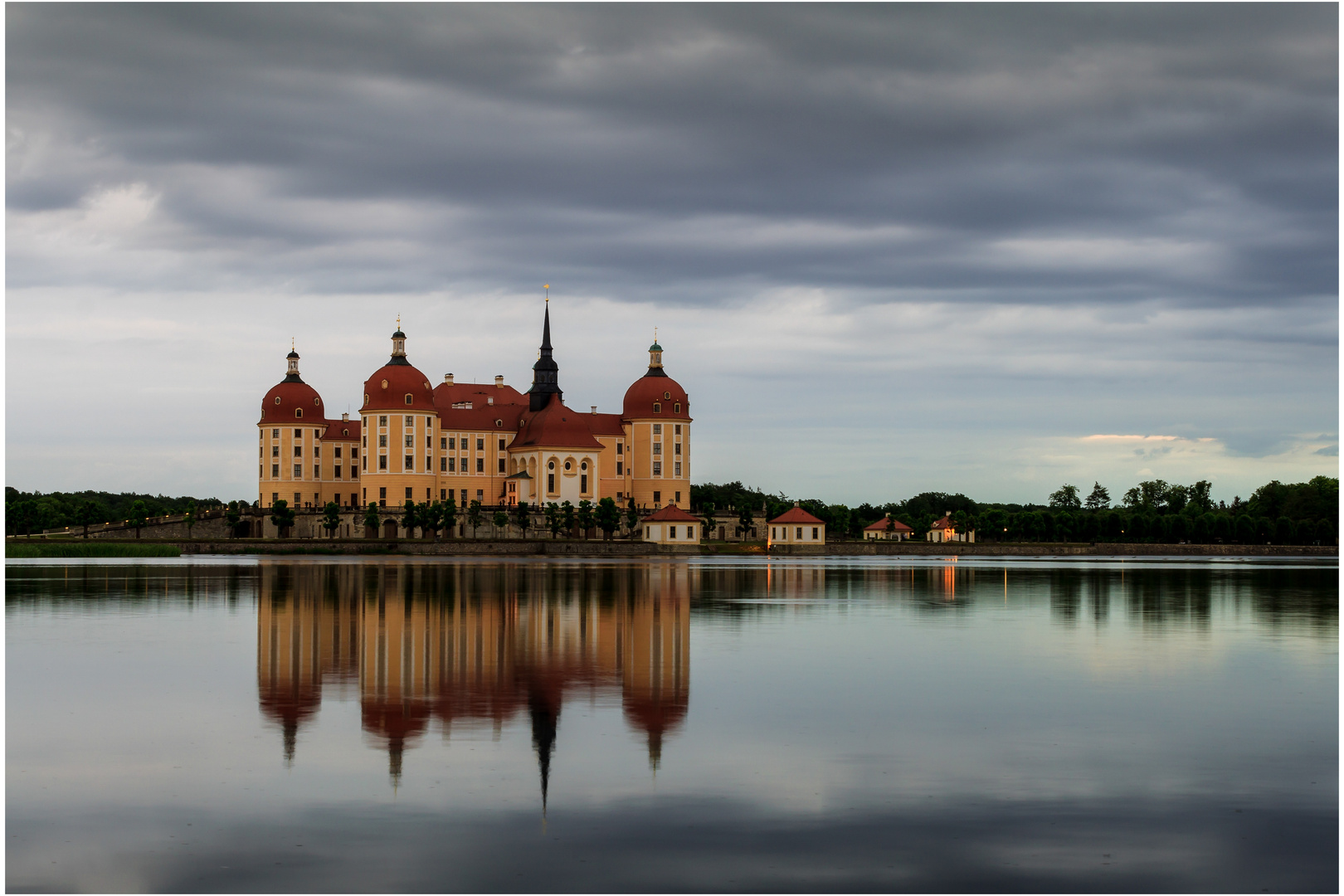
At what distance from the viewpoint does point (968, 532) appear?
142125 millimetres

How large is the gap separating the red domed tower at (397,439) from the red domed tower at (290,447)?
6.41 meters

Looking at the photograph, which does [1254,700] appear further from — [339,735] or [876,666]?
[339,735]

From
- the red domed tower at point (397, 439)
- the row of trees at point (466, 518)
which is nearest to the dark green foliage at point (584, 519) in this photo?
the row of trees at point (466, 518)

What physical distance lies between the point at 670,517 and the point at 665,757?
98.8 metres

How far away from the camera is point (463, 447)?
408ft

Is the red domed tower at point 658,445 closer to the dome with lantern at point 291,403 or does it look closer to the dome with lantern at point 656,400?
the dome with lantern at point 656,400

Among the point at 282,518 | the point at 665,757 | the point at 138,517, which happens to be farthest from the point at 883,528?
the point at 665,757

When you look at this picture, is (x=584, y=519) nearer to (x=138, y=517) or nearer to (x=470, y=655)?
(x=138, y=517)

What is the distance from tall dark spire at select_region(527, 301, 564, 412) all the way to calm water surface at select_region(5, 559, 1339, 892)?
344 feet

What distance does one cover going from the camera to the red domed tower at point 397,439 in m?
118

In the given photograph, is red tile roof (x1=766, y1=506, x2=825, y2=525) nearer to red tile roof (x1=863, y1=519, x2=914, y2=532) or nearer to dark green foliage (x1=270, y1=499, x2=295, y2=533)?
red tile roof (x1=863, y1=519, x2=914, y2=532)

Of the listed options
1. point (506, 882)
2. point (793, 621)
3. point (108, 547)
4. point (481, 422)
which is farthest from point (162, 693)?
point (481, 422)

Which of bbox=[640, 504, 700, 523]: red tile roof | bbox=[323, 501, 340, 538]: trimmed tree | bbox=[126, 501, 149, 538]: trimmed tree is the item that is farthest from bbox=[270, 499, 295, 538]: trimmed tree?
bbox=[640, 504, 700, 523]: red tile roof

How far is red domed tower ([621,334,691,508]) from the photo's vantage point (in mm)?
125875
